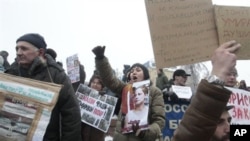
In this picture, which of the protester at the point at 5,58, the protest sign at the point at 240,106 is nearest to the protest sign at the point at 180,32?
the protest sign at the point at 240,106

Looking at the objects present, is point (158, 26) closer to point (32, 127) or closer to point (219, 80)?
point (219, 80)

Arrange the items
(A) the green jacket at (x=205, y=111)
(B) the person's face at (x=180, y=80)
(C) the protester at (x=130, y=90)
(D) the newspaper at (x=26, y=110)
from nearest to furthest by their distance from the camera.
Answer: (A) the green jacket at (x=205, y=111) → (D) the newspaper at (x=26, y=110) → (C) the protester at (x=130, y=90) → (B) the person's face at (x=180, y=80)

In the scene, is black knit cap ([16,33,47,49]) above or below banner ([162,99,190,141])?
above

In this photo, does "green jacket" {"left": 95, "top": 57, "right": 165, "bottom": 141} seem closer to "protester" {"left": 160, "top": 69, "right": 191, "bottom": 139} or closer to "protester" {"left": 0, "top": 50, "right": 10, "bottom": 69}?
"protester" {"left": 160, "top": 69, "right": 191, "bottom": 139}

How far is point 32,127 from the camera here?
3260 mm

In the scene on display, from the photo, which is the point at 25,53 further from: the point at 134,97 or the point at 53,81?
the point at 134,97

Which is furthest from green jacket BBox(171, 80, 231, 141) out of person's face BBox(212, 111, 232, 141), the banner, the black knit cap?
the banner

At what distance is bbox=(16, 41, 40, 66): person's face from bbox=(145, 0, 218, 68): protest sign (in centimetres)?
168

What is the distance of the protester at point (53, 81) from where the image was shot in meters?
3.71

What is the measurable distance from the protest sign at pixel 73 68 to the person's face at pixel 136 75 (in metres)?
1.48

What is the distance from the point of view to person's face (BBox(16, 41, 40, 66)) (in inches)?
148

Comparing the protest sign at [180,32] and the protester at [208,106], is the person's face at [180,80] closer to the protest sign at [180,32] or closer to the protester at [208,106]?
the protest sign at [180,32]

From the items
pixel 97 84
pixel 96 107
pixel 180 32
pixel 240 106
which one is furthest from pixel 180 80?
pixel 180 32

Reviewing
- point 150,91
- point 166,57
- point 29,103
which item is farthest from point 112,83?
point 166,57
